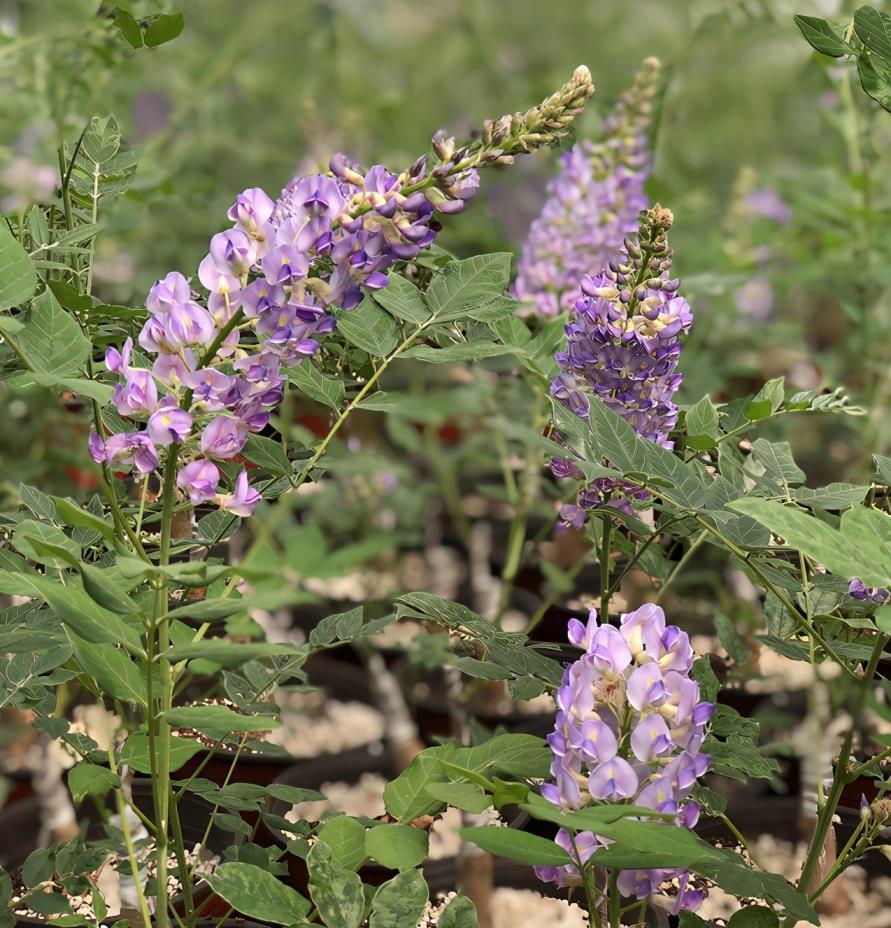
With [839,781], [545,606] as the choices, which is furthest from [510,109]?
[839,781]

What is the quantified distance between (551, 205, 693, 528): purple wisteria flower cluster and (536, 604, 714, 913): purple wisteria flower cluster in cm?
11

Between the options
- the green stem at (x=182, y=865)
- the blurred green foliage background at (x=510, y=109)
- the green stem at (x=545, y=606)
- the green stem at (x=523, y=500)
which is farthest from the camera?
the blurred green foliage background at (x=510, y=109)

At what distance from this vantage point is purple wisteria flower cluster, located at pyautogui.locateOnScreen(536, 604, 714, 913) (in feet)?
1.66

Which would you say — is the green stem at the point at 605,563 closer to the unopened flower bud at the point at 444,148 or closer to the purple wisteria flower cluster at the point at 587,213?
the unopened flower bud at the point at 444,148

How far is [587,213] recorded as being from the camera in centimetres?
98

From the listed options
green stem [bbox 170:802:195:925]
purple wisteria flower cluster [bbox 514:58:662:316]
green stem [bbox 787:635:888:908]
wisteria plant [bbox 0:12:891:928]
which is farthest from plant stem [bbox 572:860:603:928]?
purple wisteria flower cluster [bbox 514:58:662:316]

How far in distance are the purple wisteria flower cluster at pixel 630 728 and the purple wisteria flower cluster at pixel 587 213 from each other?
1.59ft

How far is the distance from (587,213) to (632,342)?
42cm

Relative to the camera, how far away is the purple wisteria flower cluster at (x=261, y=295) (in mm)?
499

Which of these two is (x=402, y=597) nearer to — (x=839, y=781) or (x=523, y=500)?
(x=839, y=781)

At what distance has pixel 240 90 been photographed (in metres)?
2.33

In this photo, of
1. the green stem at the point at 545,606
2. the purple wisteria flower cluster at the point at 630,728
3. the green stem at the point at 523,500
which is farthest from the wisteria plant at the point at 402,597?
the green stem at the point at 523,500

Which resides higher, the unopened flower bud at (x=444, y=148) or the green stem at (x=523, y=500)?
the unopened flower bud at (x=444, y=148)

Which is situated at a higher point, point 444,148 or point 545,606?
point 444,148
